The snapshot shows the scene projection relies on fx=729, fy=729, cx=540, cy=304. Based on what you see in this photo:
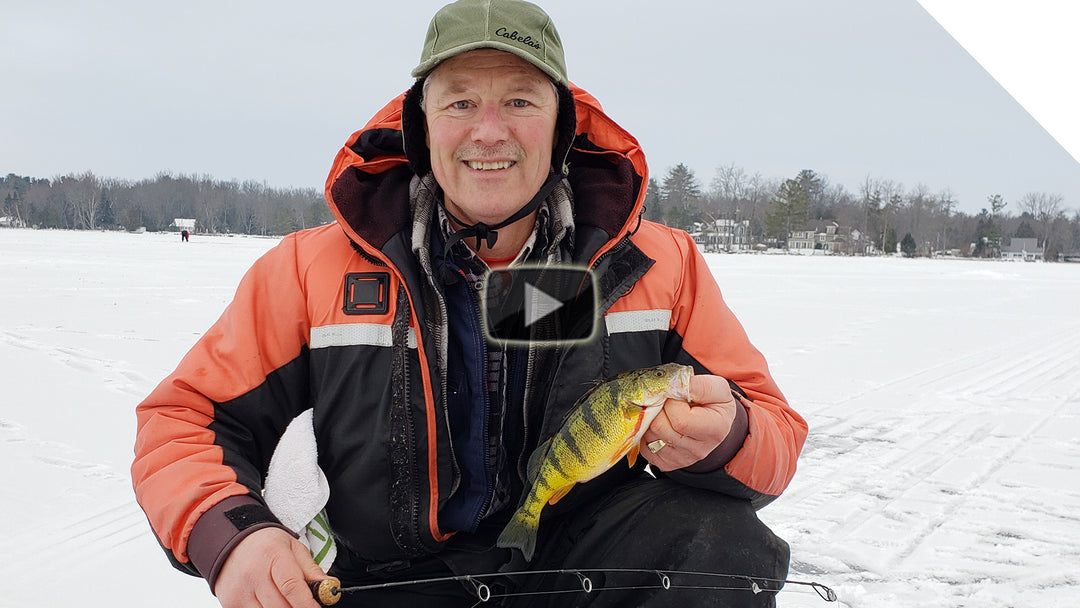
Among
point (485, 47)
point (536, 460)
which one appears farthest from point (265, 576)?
point (485, 47)

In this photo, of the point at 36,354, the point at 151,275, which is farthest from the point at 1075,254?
the point at 36,354

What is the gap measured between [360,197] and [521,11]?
772 mm

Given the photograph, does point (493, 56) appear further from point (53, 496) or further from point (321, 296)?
point (53, 496)

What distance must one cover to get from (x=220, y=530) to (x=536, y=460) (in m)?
0.84

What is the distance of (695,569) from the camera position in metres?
2.09

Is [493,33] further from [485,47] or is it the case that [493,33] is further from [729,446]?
[729,446]

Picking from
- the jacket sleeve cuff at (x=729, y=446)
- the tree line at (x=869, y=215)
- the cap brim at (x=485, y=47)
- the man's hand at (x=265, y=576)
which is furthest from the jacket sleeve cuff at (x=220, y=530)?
the tree line at (x=869, y=215)

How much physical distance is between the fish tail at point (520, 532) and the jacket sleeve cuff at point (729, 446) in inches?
19.5

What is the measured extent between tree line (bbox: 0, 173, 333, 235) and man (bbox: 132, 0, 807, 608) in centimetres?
8144

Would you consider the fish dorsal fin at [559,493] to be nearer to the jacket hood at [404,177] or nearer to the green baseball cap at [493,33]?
the jacket hood at [404,177]

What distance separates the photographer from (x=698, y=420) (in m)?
1.87

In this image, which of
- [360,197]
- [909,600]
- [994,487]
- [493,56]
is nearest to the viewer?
[493,56]
